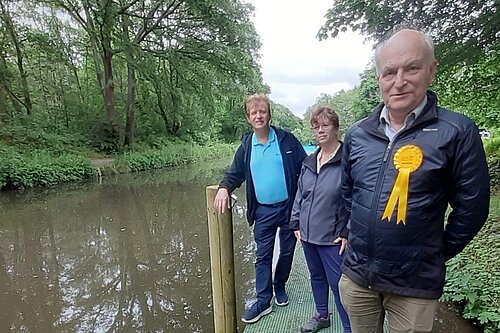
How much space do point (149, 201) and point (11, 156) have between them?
4.55 m

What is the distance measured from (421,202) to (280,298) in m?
1.79

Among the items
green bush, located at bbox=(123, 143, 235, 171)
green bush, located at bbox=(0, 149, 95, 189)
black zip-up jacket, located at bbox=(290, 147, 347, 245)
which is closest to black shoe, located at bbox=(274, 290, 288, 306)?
black zip-up jacket, located at bbox=(290, 147, 347, 245)

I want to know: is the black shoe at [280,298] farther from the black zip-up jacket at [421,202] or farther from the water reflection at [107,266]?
the black zip-up jacket at [421,202]

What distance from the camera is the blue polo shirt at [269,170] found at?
2406 millimetres

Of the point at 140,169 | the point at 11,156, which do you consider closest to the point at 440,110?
the point at 11,156

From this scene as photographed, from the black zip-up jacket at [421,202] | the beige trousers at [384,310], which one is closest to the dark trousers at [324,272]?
the beige trousers at [384,310]

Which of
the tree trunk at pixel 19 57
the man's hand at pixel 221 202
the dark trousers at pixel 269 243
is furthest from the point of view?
the tree trunk at pixel 19 57

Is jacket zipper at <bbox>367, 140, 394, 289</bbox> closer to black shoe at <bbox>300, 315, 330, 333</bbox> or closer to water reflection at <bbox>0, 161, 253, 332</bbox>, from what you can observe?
black shoe at <bbox>300, 315, 330, 333</bbox>

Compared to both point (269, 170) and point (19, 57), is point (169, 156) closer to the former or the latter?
point (19, 57)

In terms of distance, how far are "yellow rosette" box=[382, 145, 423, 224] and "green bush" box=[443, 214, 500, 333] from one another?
1901 millimetres

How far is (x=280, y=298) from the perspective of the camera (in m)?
2.78

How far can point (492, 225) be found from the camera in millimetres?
4523

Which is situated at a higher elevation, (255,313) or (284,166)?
(284,166)

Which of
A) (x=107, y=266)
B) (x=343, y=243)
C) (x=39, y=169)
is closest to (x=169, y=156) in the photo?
(x=39, y=169)
